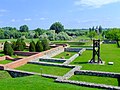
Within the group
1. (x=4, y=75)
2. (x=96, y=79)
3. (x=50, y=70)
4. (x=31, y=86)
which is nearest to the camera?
(x=31, y=86)

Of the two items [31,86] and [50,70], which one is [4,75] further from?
[31,86]

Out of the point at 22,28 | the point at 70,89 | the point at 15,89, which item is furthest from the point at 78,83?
the point at 22,28

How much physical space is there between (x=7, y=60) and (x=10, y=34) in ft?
190

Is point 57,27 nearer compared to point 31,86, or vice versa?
point 31,86

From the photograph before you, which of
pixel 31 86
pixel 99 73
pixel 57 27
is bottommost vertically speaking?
pixel 31 86

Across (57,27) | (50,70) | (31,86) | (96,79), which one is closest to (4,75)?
(50,70)

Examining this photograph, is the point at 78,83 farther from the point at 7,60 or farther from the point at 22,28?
the point at 22,28

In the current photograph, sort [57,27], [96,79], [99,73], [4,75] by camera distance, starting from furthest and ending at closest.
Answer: [57,27]
[4,75]
[99,73]
[96,79]

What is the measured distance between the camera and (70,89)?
998 cm

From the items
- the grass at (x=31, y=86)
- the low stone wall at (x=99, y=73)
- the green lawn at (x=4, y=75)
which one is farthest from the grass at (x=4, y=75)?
the low stone wall at (x=99, y=73)

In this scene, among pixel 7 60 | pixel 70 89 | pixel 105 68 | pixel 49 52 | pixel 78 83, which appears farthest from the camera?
pixel 49 52

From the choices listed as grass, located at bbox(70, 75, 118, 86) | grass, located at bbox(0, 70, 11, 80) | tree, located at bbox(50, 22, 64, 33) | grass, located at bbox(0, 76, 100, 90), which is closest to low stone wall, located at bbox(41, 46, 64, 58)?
grass, located at bbox(0, 70, 11, 80)

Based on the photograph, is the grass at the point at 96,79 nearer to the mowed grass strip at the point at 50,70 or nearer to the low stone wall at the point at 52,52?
the mowed grass strip at the point at 50,70

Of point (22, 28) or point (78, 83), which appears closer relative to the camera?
point (78, 83)
